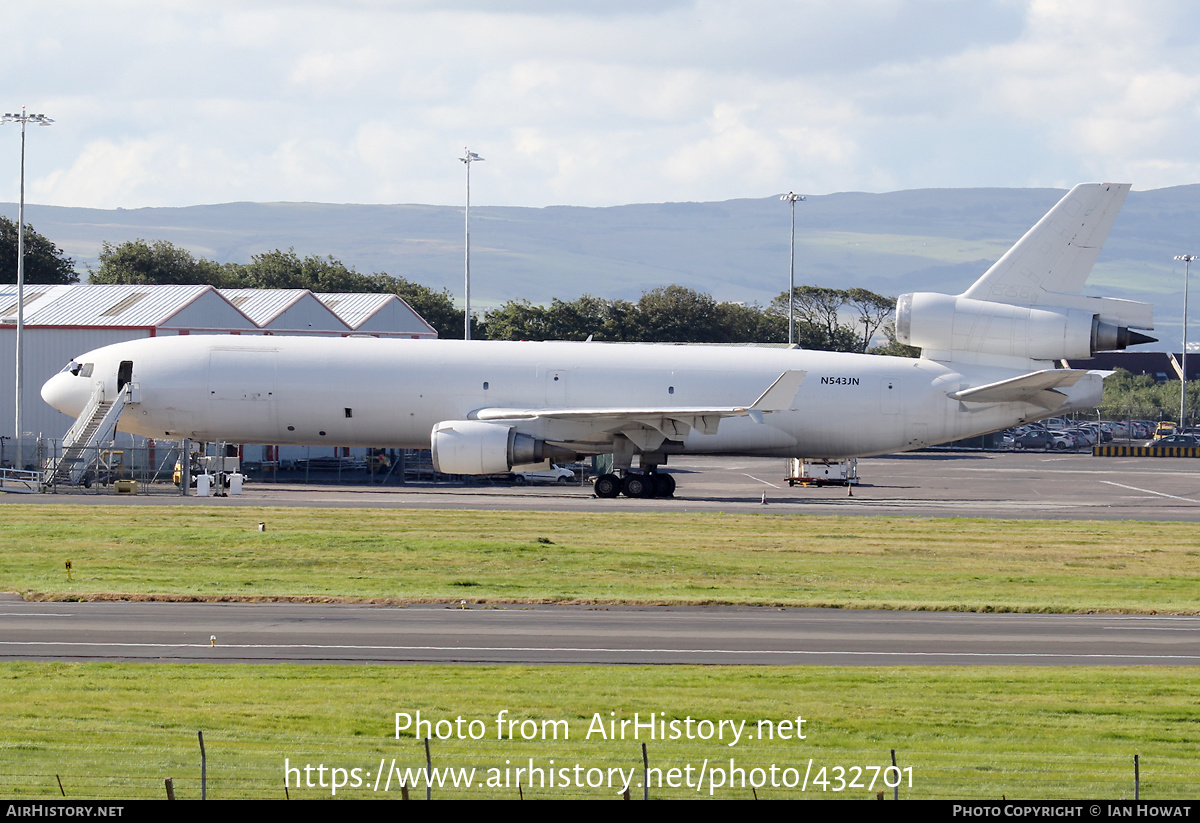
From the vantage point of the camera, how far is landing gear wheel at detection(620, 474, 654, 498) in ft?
166

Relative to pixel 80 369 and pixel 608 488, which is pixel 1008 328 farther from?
pixel 80 369

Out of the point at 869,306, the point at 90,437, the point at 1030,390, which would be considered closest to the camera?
the point at 1030,390

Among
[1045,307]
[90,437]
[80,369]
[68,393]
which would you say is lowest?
[90,437]

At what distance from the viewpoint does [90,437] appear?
49.7m

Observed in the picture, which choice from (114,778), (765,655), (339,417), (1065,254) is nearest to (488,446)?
(339,417)

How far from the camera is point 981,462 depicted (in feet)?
294

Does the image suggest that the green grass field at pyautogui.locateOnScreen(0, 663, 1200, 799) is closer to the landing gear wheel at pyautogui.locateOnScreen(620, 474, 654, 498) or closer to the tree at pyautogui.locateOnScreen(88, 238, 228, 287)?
the landing gear wheel at pyautogui.locateOnScreen(620, 474, 654, 498)

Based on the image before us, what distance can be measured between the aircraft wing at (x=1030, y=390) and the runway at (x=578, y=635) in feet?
71.4

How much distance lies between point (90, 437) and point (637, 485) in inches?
817

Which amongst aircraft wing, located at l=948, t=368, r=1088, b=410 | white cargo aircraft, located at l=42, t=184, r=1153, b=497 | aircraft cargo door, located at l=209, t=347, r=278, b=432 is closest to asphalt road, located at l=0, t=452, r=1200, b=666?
aircraft wing, located at l=948, t=368, r=1088, b=410

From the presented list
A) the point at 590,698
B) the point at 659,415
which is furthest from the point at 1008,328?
the point at 590,698

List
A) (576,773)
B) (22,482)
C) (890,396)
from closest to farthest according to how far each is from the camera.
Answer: (576,773), (890,396), (22,482)

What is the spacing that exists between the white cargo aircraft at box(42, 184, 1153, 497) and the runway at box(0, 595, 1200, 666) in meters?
22.7

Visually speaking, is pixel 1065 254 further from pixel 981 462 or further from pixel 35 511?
pixel 981 462
